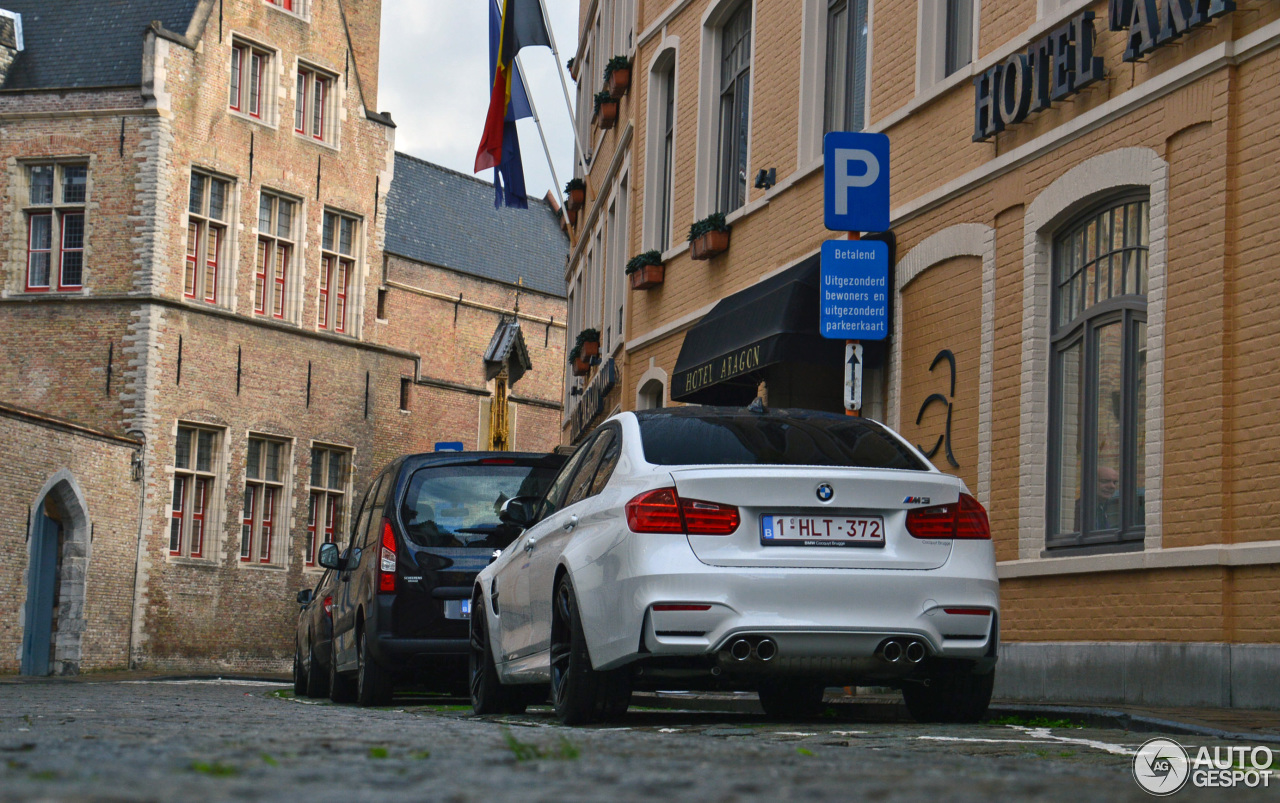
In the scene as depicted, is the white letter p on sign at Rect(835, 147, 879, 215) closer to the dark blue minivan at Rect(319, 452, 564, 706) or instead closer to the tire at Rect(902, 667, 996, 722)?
the dark blue minivan at Rect(319, 452, 564, 706)

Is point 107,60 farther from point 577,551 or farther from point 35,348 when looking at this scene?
point 577,551

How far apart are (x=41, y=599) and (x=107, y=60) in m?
11.5

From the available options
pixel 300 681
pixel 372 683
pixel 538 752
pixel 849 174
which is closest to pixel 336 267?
pixel 300 681

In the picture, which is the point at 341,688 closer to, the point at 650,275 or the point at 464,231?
the point at 650,275

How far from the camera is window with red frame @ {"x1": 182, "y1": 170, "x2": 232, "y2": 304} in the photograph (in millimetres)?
35188

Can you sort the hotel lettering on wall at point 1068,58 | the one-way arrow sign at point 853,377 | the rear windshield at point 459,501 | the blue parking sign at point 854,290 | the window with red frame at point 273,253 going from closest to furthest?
1. the hotel lettering on wall at point 1068,58
2. the one-way arrow sign at point 853,377
3. the rear windshield at point 459,501
4. the blue parking sign at point 854,290
5. the window with red frame at point 273,253

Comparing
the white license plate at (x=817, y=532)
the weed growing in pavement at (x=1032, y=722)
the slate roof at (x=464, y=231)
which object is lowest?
the weed growing in pavement at (x=1032, y=722)

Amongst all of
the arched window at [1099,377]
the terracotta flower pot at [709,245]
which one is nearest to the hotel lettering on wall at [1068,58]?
the arched window at [1099,377]

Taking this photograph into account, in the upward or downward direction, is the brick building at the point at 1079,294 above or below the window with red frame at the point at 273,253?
below

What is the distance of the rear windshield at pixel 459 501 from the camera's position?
1155 cm

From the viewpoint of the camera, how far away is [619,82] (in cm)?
2511

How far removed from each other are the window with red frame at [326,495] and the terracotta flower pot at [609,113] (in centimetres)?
1421

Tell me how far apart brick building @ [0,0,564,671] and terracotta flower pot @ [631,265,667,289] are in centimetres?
1285

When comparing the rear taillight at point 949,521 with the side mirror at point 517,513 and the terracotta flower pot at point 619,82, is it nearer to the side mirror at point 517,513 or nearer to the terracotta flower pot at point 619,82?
the side mirror at point 517,513
